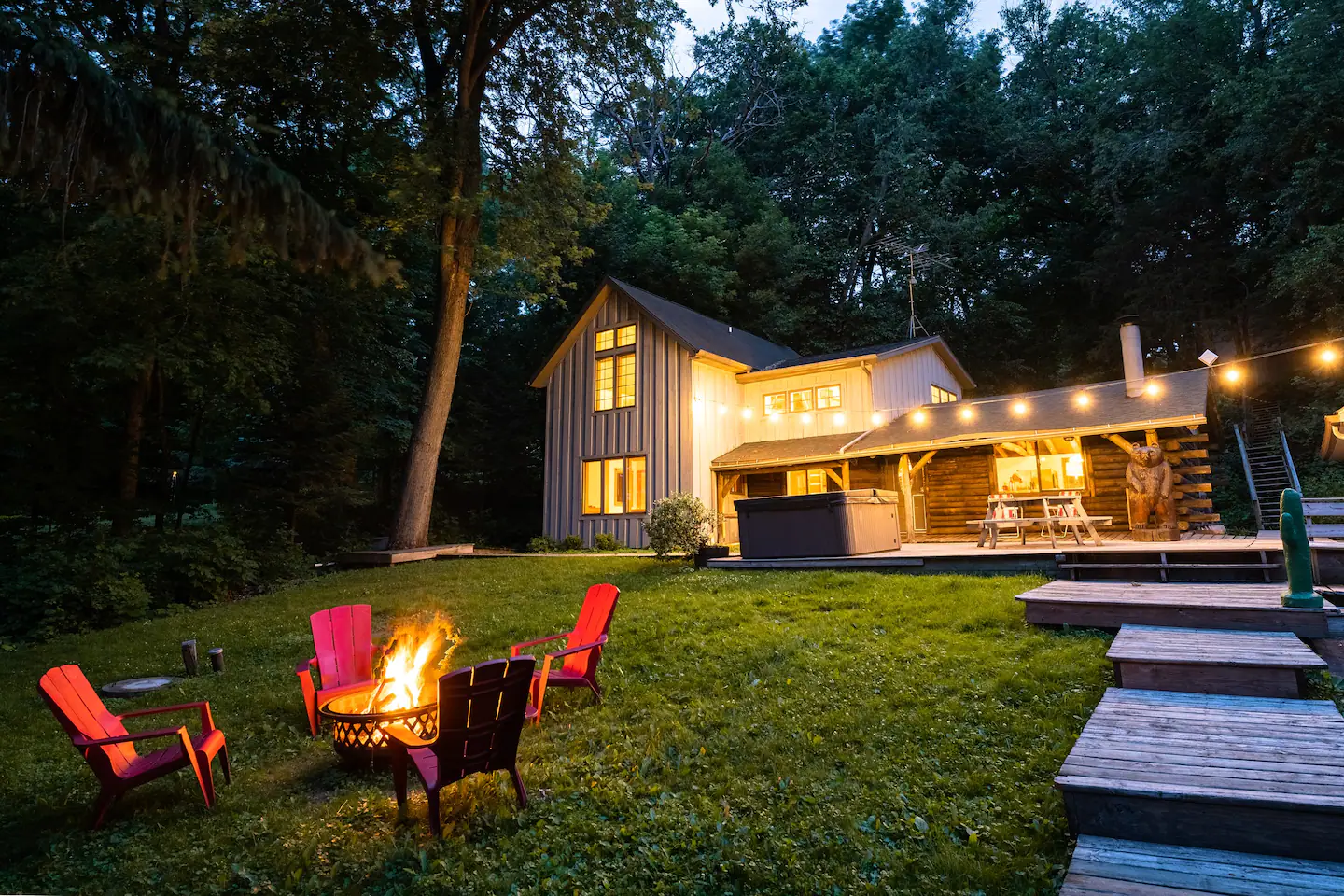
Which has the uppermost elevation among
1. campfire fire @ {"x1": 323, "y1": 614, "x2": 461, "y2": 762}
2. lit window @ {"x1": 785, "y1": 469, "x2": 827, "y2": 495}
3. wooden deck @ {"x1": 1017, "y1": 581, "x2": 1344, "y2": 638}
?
lit window @ {"x1": 785, "y1": 469, "x2": 827, "y2": 495}

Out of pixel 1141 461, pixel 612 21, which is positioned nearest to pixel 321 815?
pixel 1141 461

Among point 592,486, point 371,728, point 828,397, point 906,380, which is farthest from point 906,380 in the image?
point 371,728

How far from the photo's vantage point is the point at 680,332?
684 inches

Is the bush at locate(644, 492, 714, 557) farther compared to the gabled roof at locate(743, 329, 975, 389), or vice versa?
the gabled roof at locate(743, 329, 975, 389)

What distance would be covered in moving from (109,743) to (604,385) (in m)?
15.5

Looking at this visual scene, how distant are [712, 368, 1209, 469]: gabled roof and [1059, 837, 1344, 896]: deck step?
427 inches

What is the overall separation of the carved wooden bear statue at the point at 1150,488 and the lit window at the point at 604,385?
38.9 feet

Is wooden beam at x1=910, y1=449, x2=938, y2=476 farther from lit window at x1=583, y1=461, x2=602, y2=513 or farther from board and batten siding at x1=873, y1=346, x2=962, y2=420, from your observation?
lit window at x1=583, y1=461, x2=602, y2=513

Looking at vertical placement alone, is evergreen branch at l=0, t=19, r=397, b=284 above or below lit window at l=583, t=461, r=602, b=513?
above

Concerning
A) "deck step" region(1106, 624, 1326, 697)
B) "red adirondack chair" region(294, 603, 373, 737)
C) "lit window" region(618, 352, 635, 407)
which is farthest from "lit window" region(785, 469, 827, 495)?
"red adirondack chair" region(294, 603, 373, 737)

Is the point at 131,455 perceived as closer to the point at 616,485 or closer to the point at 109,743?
the point at 616,485

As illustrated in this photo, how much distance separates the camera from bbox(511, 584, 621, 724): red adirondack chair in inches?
199

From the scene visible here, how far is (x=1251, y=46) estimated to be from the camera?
24.0 metres

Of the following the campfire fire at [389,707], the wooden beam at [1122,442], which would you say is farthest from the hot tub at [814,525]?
the campfire fire at [389,707]
